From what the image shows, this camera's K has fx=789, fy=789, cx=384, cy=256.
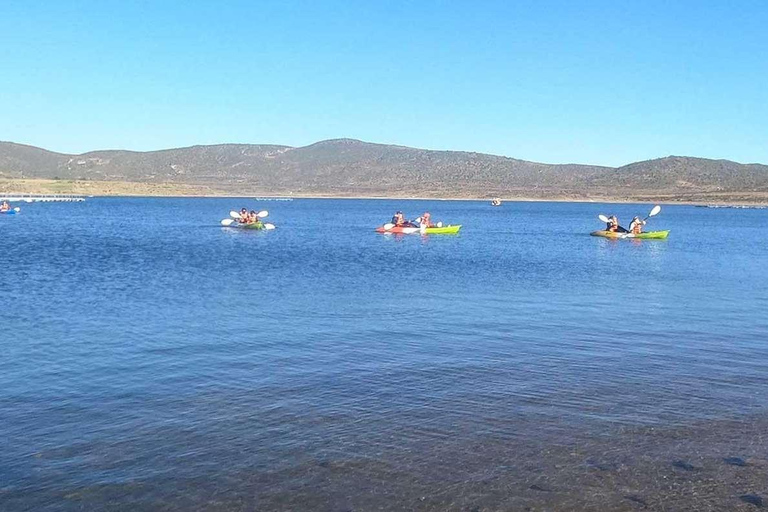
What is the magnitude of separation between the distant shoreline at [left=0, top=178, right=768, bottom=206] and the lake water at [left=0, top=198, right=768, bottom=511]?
446 feet

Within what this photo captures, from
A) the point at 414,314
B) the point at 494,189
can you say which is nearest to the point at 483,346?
the point at 414,314

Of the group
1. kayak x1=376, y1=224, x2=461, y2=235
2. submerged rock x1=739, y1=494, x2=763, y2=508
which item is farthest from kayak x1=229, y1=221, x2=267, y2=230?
submerged rock x1=739, y1=494, x2=763, y2=508

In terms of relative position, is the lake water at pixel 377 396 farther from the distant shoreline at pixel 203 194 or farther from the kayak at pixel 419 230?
the distant shoreline at pixel 203 194

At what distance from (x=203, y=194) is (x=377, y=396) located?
7366 inches

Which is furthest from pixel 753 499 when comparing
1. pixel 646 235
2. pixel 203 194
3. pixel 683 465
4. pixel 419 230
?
pixel 203 194

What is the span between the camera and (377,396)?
12.0m

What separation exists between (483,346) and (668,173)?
642 ft

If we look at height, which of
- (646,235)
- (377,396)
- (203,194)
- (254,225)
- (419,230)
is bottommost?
(203,194)

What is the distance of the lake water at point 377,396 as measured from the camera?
28.3 ft

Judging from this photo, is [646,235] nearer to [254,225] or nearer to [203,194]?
[254,225]

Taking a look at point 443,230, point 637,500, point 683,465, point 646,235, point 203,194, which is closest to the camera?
point 637,500

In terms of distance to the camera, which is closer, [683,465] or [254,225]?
[683,465]

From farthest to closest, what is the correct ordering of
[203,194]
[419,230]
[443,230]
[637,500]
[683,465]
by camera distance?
[203,194]
[443,230]
[419,230]
[683,465]
[637,500]

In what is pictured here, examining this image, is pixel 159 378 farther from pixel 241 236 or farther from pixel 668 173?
pixel 668 173
